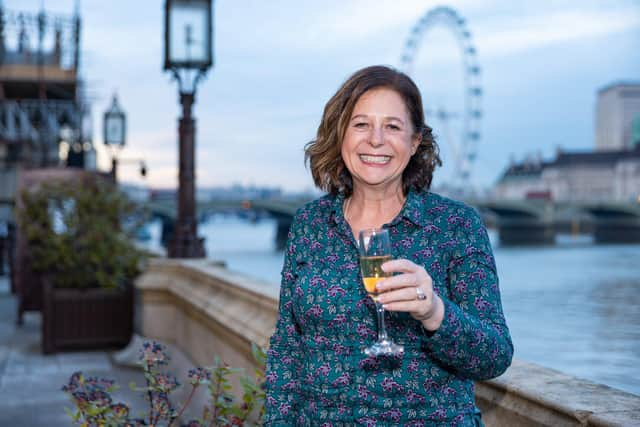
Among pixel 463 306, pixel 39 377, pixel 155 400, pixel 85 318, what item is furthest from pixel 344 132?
pixel 85 318

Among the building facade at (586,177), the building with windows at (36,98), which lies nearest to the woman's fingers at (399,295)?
the building with windows at (36,98)

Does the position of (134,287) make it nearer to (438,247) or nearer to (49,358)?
(49,358)

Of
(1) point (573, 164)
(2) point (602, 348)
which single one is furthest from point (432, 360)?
(1) point (573, 164)

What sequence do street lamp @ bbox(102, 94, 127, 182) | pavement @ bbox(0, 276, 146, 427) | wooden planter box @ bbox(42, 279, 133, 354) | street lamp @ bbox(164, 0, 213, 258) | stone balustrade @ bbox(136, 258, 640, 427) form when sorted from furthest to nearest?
street lamp @ bbox(102, 94, 127, 182) < street lamp @ bbox(164, 0, 213, 258) < wooden planter box @ bbox(42, 279, 133, 354) < pavement @ bbox(0, 276, 146, 427) < stone balustrade @ bbox(136, 258, 640, 427)

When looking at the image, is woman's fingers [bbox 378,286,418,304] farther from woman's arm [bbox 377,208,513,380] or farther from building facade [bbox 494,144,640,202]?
building facade [bbox 494,144,640,202]

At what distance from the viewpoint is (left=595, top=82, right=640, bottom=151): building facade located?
11638 centimetres

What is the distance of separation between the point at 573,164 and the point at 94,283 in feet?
413

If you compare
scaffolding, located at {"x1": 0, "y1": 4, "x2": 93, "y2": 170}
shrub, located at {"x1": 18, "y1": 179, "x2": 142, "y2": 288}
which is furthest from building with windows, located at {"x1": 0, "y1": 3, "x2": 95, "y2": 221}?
shrub, located at {"x1": 18, "y1": 179, "x2": 142, "y2": 288}

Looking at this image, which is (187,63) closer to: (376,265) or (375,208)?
(375,208)

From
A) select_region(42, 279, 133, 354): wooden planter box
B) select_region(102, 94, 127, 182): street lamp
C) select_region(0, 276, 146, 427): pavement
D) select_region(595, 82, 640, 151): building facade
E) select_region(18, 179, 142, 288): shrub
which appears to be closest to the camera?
select_region(0, 276, 146, 427): pavement

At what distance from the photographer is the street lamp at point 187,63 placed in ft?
23.9

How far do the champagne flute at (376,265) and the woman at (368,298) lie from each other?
0.08m

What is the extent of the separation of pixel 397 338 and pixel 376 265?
14.0 inches

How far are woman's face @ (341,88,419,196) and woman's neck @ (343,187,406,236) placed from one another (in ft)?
0.19
